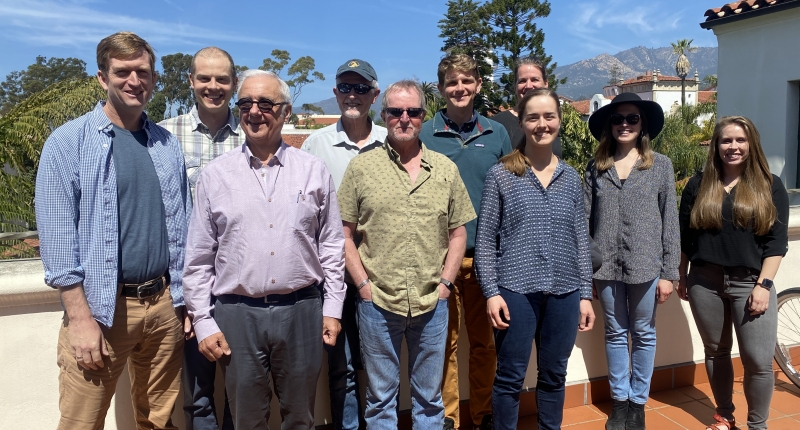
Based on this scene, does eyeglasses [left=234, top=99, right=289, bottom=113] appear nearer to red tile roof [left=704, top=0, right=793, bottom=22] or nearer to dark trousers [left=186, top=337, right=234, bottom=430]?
dark trousers [left=186, top=337, right=234, bottom=430]

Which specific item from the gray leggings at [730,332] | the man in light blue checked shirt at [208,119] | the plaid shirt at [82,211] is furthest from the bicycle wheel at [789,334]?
the plaid shirt at [82,211]

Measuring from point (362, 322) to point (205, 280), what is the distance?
701 mm

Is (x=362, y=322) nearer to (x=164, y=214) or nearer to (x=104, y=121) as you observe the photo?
(x=164, y=214)

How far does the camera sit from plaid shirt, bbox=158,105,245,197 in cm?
287

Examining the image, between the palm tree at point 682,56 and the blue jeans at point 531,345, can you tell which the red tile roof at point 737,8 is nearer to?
the blue jeans at point 531,345

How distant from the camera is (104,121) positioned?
231 cm

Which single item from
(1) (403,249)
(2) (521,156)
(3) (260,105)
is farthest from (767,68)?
(3) (260,105)

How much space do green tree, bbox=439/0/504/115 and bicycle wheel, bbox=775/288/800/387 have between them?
23.6 m

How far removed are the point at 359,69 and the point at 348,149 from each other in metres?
0.42

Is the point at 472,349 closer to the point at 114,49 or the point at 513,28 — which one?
the point at 114,49

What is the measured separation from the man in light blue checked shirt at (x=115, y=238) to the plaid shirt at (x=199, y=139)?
0.33 metres

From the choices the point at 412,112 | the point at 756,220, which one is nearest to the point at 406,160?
the point at 412,112

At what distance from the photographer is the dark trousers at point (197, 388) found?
2568mm

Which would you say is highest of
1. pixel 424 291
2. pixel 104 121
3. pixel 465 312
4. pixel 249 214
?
pixel 104 121
